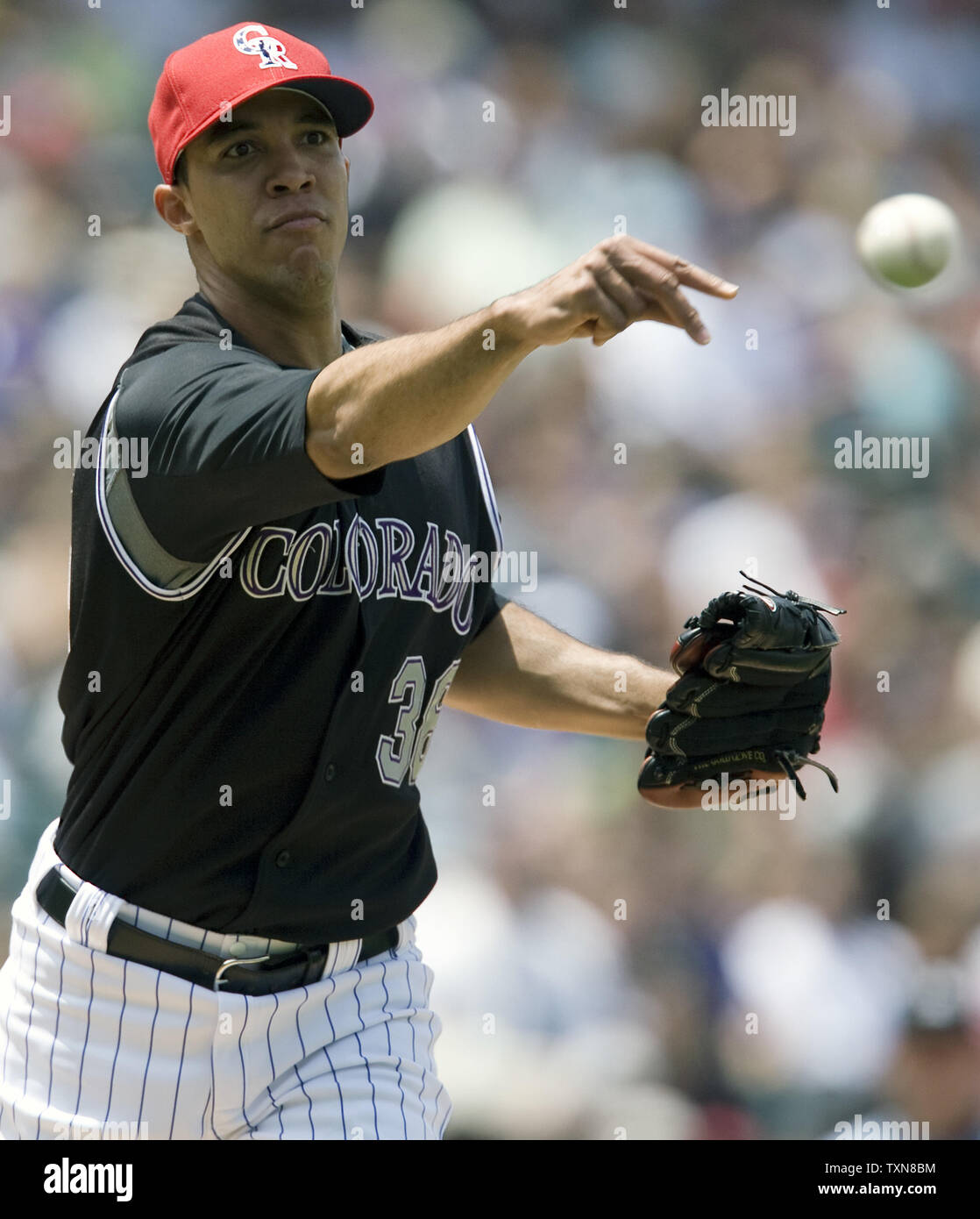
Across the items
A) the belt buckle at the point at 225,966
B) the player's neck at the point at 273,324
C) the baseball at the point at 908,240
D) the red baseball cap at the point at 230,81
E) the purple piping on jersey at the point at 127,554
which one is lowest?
the belt buckle at the point at 225,966

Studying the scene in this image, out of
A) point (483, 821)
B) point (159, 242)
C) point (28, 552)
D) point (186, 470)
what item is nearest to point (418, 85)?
point (159, 242)

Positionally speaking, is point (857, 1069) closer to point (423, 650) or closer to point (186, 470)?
point (423, 650)

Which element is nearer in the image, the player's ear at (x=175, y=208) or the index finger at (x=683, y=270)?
the index finger at (x=683, y=270)

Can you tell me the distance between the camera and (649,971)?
3.24 metres

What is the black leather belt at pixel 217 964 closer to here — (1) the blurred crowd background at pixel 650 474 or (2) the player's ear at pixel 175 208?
(2) the player's ear at pixel 175 208

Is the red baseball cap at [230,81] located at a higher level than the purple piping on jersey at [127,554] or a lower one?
higher

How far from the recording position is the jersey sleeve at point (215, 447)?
Result: 1445 mm

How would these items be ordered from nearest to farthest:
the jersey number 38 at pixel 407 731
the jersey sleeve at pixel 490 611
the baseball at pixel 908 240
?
the jersey number 38 at pixel 407 731 → the jersey sleeve at pixel 490 611 → the baseball at pixel 908 240

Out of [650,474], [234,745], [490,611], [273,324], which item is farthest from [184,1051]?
[650,474]

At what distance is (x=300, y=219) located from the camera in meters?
1.96

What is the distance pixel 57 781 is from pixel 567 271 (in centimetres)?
248

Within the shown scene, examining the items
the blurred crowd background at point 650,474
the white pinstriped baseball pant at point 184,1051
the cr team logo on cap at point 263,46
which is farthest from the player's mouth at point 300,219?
the blurred crowd background at point 650,474

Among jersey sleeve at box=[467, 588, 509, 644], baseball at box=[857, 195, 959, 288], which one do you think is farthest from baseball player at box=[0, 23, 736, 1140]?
baseball at box=[857, 195, 959, 288]

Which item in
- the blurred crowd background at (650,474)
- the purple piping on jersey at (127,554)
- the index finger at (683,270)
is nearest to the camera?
the index finger at (683,270)
